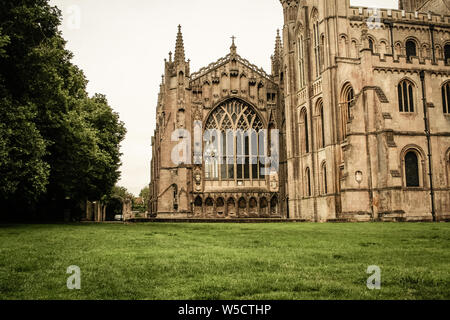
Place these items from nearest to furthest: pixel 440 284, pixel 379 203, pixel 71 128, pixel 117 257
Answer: pixel 440 284, pixel 117 257, pixel 71 128, pixel 379 203

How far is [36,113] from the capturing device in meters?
21.6

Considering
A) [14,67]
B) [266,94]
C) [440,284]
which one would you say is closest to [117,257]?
[440,284]

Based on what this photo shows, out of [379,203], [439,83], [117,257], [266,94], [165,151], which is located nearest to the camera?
[117,257]

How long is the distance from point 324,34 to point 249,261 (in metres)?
34.0

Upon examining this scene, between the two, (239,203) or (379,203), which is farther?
(239,203)

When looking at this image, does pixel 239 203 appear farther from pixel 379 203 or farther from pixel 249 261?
pixel 249 261

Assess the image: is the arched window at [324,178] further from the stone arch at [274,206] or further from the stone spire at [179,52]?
the stone spire at [179,52]

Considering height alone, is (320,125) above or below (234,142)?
above

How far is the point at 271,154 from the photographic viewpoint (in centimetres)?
5019

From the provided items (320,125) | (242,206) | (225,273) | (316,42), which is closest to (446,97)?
(320,125)

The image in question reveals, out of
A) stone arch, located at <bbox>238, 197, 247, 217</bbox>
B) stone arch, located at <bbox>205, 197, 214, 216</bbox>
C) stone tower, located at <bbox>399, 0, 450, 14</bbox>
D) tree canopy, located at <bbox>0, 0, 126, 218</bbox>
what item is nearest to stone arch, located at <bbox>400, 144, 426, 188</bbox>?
stone arch, located at <bbox>238, 197, 247, 217</bbox>

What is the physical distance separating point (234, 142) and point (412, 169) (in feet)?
67.5

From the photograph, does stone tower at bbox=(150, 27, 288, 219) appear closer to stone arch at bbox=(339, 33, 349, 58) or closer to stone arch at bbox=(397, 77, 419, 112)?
stone arch at bbox=(339, 33, 349, 58)

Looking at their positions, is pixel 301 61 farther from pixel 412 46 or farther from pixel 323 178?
pixel 323 178
